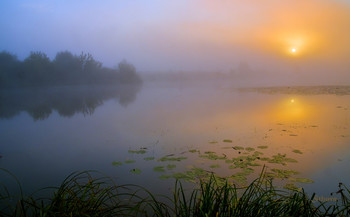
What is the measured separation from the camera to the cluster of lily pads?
4.60 metres

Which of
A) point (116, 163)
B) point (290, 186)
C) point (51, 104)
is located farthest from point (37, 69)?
point (290, 186)

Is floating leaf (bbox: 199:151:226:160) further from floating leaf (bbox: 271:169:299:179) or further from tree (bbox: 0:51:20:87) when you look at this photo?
tree (bbox: 0:51:20:87)

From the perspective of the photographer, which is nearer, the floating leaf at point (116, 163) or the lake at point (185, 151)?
the lake at point (185, 151)

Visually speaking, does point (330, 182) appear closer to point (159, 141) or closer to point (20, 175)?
point (159, 141)

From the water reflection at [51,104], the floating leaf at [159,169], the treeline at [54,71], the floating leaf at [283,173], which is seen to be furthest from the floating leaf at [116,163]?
the treeline at [54,71]

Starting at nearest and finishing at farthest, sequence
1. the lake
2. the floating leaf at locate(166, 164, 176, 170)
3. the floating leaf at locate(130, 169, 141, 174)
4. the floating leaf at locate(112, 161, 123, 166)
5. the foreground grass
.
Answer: the foreground grass → the lake → the floating leaf at locate(130, 169, 141, 174) → the floating leaf at locate(166, 164, 176, 170) → the floating leaf at locate(112, 161, 123, 166)

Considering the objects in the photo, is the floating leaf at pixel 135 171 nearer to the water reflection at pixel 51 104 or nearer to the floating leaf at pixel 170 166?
the floating leaf at pixel 170 166

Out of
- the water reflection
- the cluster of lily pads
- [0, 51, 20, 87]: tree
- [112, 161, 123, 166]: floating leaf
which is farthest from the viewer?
[0, 51, 20, 87]: tree

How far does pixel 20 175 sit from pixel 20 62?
44405 millimetres

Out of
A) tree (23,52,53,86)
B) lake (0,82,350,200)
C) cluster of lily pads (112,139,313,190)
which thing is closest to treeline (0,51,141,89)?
tree (23,52,53,86)

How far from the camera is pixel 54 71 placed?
46625mm

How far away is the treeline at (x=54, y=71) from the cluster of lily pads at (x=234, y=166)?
4366cm

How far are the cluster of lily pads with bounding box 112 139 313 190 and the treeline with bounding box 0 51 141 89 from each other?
43.7 meters

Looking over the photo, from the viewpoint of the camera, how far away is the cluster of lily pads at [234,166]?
4602 millimetres
